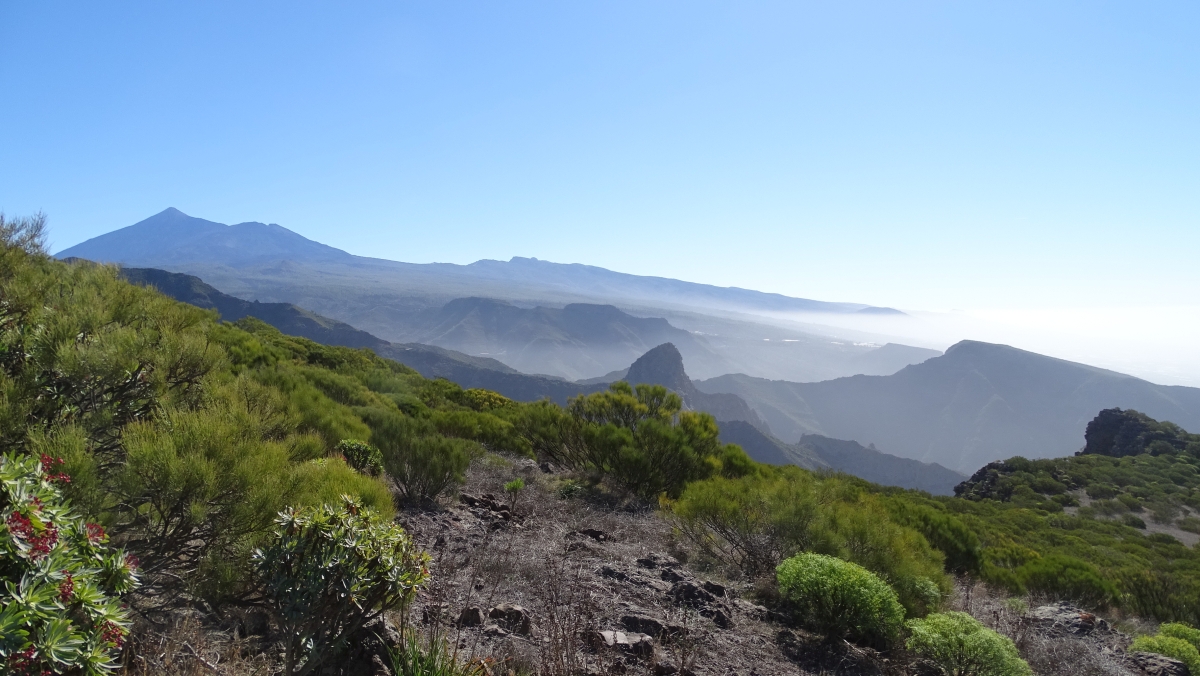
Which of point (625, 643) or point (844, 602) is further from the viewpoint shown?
point (844, 602)

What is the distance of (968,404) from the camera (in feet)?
543

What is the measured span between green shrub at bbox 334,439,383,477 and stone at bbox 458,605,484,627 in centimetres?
382

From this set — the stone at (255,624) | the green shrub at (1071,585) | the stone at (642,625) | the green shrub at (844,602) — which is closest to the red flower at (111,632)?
the stone at (255,624)

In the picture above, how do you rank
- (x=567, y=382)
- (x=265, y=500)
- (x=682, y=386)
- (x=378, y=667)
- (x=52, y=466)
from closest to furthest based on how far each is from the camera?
(x=52, y=466)
(x=378, y=667)
(x=265, y=500)
(x=567, y=382)
(x=682, y=386)

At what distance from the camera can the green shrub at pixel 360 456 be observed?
23.5 feet

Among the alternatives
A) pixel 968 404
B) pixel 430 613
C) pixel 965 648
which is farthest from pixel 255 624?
pixel 968 404

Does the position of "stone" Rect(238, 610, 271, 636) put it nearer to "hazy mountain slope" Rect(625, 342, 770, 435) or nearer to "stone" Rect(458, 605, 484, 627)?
"stone" Rect(458, 605, 484, 627)

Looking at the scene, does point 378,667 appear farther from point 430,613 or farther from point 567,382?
point 567,382

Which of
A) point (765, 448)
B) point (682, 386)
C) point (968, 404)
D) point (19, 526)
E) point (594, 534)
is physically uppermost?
point (19, 526)

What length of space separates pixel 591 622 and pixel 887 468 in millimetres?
114265

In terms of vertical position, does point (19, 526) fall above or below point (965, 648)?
above

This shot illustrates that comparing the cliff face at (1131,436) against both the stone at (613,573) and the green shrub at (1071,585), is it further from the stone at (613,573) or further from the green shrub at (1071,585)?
the stone at (613,573)

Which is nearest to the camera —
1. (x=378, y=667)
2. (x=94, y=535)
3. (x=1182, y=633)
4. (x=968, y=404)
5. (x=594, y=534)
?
(x=94, y=535)

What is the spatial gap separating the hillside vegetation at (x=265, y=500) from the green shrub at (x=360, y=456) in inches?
1.2
